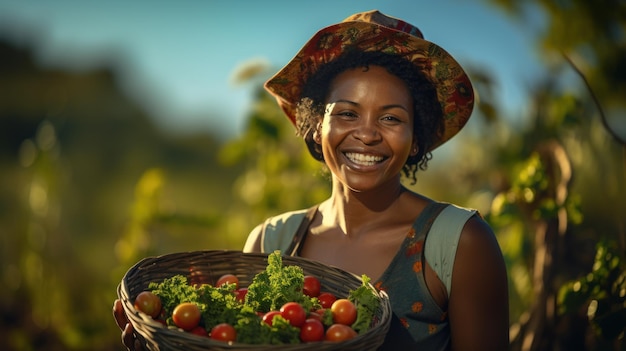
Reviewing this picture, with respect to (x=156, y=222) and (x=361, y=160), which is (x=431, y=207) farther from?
(x=156, y=222)

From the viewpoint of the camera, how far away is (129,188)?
5.38 m

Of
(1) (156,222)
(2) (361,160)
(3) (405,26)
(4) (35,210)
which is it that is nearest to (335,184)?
(2) (361,160)

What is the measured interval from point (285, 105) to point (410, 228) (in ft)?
2.31

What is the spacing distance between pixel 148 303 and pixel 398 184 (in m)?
0.97

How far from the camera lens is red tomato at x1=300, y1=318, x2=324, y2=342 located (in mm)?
1596

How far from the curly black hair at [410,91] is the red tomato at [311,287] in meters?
0.62

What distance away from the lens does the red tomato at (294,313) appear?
1.63 metres

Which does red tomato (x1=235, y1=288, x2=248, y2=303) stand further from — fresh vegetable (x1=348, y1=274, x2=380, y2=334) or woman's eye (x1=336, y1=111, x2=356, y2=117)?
woman's eye (x1=336, y1=111, x2=356, y2=117)

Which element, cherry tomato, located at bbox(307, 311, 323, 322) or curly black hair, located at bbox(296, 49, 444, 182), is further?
curly black hair, located at bbox(296, 49, 444, 182)

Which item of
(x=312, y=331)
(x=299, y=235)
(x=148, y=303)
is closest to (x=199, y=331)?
(x=148, y=303)

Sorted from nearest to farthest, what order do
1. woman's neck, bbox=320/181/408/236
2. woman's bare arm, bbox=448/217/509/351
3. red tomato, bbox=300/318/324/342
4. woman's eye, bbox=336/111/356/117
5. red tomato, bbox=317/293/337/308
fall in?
red tomato, bbox=300/318/324/342
red tomato, bbox=317/293/337/308
woman's bare arm, bbox=448/217/509/351
woman's eye, bbox=336/111/356/117
woman's neck, bbox=320/181/408/236

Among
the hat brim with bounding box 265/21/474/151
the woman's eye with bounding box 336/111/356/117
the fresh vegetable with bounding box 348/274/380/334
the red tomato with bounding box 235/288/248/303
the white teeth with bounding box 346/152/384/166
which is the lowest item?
the red tomato with bounding box 235/288/248/303

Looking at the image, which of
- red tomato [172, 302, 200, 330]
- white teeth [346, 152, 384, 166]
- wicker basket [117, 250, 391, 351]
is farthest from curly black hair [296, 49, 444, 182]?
red tomato [172, 302, 200, 330]

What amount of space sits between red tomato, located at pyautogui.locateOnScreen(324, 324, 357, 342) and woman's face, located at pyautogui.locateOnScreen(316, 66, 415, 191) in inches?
25.3
